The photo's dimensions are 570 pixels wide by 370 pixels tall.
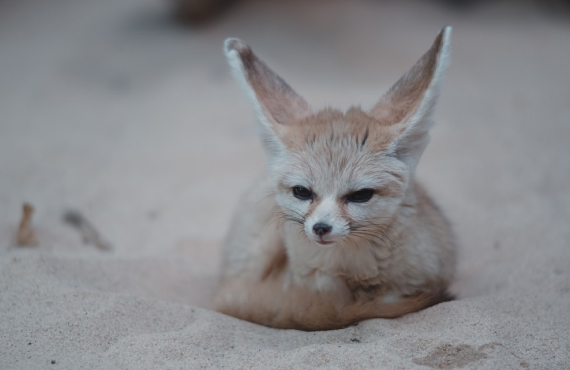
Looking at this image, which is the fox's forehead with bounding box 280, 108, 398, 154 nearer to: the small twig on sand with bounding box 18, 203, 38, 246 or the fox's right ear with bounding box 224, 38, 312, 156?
the fox's right ear with bounding box 224, 38, 312, 156

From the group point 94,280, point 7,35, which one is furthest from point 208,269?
point 7,35

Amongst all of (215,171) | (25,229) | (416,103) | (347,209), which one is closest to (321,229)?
(347,209)

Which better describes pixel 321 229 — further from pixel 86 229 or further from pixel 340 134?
pixel 86 229

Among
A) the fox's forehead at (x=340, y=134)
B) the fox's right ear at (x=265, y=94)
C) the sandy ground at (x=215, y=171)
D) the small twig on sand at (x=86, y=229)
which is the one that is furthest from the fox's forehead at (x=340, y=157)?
the small twig on sand at (x=86, y=229)

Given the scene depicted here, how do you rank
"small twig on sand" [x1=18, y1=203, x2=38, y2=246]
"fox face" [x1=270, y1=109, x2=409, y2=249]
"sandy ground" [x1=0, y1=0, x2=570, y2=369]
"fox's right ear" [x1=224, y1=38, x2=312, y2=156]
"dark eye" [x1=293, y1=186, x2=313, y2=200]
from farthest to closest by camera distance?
"small twig on sand" [x1=18, y1=203, x2=38, y2=246] < "fox's right ear" [x1=224, y1=38, x2=312, y2=156] < "dark eye" [x1=293, y1=186, x2=313, y2=200] < "fox face" [x1=270, y1=109, x2=409, y2=249] < "sandy ground" [x1=0, y1=0, x2=570, y2=369]

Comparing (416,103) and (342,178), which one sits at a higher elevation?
(416,103)

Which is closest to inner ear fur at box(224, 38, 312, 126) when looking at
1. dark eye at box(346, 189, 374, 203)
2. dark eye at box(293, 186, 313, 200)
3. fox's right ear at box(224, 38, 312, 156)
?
fox's right ear at box(224, 38, 312, 156)

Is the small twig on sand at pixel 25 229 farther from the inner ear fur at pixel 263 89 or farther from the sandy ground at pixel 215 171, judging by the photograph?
the inner ear fur at pixel 263 89
